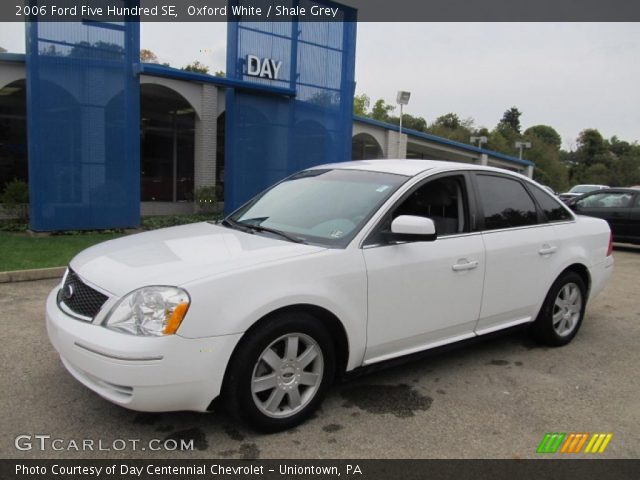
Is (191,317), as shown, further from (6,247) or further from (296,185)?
(6,247)

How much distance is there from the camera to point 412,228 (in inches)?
134

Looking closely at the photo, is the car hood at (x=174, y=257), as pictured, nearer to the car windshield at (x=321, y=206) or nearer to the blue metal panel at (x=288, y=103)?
the car windshield at (x=321, y=206)

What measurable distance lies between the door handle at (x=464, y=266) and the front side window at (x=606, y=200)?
400 inches

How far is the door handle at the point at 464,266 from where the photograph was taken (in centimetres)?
387

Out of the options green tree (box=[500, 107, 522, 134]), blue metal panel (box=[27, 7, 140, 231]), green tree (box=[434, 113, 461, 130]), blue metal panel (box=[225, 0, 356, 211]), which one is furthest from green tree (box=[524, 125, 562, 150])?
blue metal panel (box=[27, 7, 140, 231])

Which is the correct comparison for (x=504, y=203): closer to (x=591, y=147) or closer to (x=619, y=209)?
(x=619, y=209)

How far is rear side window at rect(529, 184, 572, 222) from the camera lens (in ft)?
15.9

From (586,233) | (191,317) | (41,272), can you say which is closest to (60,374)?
(191,317)

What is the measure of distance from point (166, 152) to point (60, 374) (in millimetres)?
14436

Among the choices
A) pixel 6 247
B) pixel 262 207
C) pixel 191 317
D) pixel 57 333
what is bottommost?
pixel 6 247

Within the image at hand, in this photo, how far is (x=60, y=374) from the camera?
3.93 m

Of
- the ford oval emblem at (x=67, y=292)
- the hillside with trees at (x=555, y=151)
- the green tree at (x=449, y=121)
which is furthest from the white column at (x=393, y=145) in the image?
the green tree at (x=449, y=121)

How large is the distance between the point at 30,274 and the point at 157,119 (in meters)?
11.1
